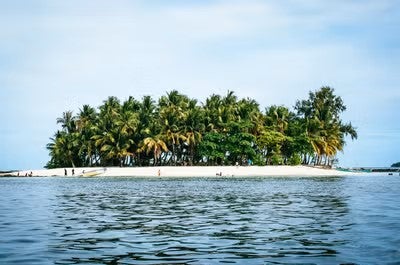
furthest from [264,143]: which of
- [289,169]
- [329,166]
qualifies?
[329,166]

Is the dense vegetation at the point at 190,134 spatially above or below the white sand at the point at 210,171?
above

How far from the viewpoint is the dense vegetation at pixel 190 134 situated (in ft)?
305

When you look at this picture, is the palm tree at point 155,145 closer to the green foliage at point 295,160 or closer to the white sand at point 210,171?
the white sand at point 210,171

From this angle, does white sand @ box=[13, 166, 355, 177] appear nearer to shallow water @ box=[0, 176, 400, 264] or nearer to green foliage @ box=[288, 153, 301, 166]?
green foliage @ box=[288, 153, 301, 166]

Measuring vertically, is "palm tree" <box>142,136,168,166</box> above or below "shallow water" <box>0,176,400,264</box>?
above

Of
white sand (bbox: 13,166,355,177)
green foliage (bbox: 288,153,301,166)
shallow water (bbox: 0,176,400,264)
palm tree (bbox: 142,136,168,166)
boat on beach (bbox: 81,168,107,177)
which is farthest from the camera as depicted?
green foliage (bbox: 288,153,301,166)

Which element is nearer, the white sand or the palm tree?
the white sand

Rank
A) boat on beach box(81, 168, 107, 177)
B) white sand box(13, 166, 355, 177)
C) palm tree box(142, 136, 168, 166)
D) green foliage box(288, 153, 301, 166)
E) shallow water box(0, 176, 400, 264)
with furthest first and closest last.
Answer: green foliage box(288, 153, 301, 166) < boat on beach box(81, 168, 107, 177) < palm tree box(142, 136, 168, 166) < white sand box(13, 166, 355, 177) < shallow water box(0, 176, 400, 264)

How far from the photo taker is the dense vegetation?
305 feet

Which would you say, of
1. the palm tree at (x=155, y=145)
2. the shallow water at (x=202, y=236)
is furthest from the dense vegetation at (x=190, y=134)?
the shallow water at (x=202, y=236)

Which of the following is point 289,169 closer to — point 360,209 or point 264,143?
point 264,143

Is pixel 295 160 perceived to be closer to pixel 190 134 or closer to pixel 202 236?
pixel 190 134

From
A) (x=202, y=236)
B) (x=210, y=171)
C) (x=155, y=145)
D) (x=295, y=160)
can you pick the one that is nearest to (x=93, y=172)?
(x=155, y=145)

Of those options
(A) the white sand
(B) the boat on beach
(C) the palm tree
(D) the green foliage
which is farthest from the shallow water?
(D) the green foliage
